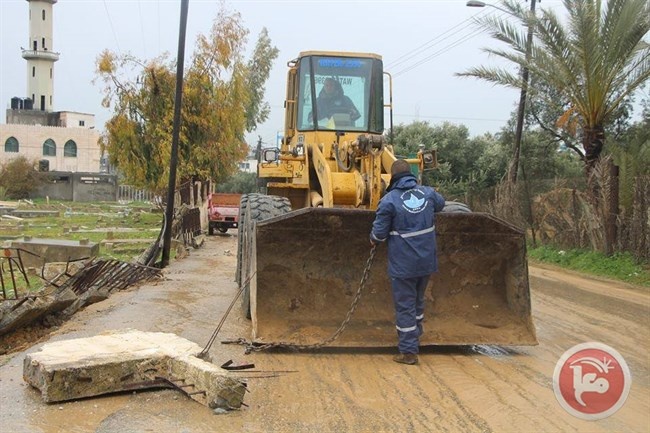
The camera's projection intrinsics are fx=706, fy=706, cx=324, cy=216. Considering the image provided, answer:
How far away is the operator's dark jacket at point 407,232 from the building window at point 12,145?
6694cm

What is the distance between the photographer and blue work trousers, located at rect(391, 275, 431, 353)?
6523 millimetres

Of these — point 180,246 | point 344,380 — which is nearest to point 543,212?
point 180,246

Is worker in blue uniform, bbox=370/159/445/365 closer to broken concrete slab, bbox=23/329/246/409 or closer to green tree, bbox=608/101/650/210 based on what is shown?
broken concrete slab, bbox=23/329/246/409

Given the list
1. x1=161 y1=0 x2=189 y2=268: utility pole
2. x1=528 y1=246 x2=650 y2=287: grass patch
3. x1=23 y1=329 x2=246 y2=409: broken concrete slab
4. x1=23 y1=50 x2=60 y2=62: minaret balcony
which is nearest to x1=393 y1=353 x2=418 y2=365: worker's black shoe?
x1=23 y1=329 x2=246 y2=409: broken concrete slab

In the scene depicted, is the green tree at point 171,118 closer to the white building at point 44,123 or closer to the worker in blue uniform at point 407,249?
the worker in blue uniform at point 407,249

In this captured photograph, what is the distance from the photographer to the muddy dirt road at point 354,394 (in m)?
4.87

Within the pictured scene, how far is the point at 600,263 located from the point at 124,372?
13.4m

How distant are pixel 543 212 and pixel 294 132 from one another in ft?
40.8

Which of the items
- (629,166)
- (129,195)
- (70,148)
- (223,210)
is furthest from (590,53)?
(70,148)

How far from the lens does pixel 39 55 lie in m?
76.3

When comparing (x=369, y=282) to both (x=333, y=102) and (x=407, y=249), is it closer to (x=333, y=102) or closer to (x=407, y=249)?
(x=407, y=249)

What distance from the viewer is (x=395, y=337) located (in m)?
6.99

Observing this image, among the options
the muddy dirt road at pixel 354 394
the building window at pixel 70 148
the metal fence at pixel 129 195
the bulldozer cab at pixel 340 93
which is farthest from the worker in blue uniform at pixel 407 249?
the building window at pixel 70 148

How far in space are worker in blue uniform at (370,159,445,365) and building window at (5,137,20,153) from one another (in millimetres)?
66947
